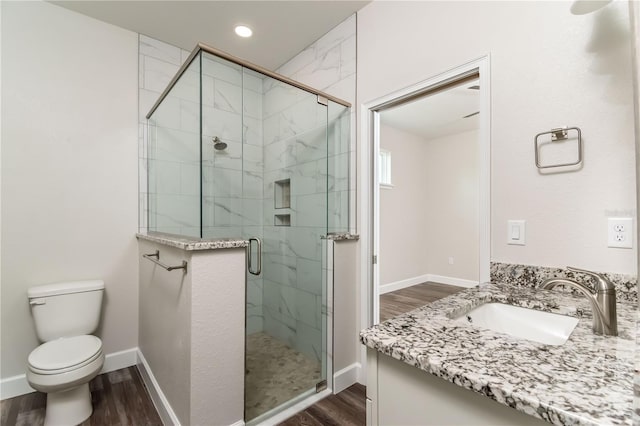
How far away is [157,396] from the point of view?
1823mm

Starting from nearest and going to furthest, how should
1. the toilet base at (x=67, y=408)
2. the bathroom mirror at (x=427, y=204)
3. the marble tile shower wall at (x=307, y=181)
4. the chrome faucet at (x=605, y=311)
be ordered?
the chrome faucet at (x=605, y=311) → the toilet base at (x=67, y=408) → the marble tile shower wall at (x=307, y=181) → the bathroom mirror at (x=427, y=204)

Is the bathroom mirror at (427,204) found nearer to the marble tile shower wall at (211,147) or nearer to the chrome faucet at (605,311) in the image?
the marble tile shower wall at (211,147)

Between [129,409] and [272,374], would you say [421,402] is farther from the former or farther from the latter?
[129,409]

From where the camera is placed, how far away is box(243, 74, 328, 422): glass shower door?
217cm

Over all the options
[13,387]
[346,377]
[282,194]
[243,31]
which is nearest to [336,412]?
[346,377]

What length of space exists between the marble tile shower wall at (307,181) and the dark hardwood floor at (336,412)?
0.30 meters

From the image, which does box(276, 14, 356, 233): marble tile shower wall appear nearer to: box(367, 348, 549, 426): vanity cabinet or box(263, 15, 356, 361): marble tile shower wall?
box(263, 15, 356, 361): marble tile shower wall

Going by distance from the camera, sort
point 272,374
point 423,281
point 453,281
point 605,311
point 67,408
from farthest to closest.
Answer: point 423,281 → point 453,281 → point 272,374 → point 67,408 → point 605,311

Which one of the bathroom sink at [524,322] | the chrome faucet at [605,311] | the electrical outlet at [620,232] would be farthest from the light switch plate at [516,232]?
the chrome faucet at [605,311]

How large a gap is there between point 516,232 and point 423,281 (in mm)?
4007

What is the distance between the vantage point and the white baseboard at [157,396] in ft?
5.27

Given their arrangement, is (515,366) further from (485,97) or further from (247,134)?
(247,134)

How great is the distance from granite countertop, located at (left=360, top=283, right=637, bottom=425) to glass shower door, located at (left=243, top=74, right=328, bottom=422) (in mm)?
1387

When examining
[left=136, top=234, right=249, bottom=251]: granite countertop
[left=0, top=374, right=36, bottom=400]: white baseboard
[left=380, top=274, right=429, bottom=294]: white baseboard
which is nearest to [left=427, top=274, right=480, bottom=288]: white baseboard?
[left=380, top=274, right=429, bottom=294]: white baseboard
